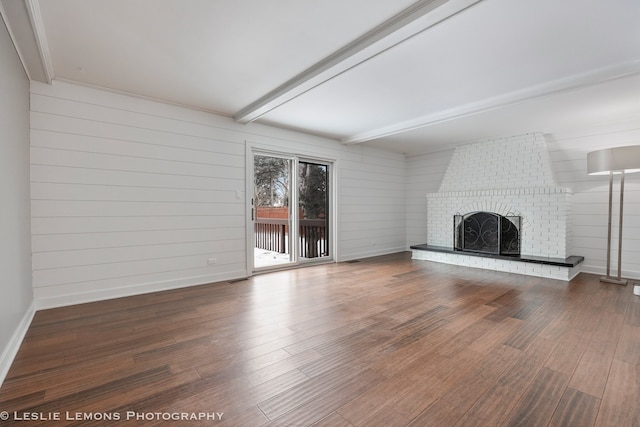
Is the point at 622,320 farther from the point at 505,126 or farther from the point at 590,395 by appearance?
the point at 505,126

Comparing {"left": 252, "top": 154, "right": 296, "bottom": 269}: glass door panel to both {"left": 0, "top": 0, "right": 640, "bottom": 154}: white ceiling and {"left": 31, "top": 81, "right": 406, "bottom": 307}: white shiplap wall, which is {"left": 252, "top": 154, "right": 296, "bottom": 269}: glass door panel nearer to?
{"left": 31, "top": 81, "right": 406, "bottom": 307}: white shiplap wall

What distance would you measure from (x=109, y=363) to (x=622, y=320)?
4.24m

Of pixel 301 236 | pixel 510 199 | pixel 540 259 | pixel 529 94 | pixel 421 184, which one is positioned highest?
pixel 529 94

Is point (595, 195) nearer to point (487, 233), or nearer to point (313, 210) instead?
point (487, 233)

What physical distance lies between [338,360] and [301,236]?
11.2ft

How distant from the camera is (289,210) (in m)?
5.06

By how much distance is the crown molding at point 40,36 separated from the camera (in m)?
1.93

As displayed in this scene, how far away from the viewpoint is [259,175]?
15.4ft

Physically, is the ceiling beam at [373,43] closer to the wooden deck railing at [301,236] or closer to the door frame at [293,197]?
the door frame at [293,197]

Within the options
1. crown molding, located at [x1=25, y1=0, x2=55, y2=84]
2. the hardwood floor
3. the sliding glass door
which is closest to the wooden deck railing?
the sliding glass door

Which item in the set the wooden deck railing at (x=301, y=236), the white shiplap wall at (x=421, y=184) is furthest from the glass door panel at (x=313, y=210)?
the white shiplap wall at (x=421, y=184)

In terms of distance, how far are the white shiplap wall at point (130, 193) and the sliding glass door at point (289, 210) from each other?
0.36 m

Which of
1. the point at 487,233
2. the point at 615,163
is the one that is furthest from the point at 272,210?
the point at 615,163

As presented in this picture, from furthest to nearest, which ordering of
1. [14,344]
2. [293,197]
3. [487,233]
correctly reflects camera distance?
[487,233], [293,197], [14,344]
